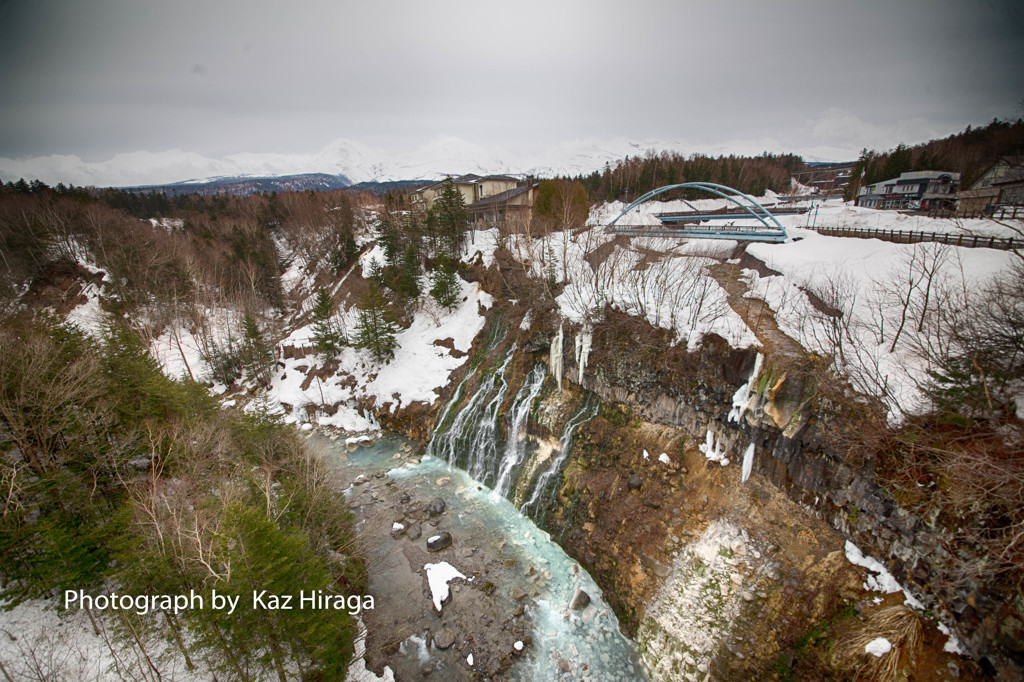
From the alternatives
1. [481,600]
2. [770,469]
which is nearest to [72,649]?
[481,600]

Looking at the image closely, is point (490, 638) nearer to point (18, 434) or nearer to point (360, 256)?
point (18, 434)

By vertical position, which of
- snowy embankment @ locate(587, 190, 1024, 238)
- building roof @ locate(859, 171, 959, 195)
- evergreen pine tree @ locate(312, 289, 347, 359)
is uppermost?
building roof @ locate(859, 171, 959, 195)

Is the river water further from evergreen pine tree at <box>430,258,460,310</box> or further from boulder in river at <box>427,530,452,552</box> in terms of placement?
evergreen pine tree at <box>430,258,460,310</box>

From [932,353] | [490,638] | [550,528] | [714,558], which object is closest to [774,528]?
[714,558]

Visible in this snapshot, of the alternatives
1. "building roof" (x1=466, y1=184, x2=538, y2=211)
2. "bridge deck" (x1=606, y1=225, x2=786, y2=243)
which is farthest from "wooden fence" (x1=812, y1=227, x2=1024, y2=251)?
"building roof" (x1=466, y1=184, x2=538, y2=211)

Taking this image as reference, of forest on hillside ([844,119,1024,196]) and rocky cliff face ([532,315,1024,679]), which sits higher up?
forest on hillside ([844,119,1024,196])

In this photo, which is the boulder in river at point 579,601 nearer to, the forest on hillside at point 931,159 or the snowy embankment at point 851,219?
the snowy embankment at point 851,219
